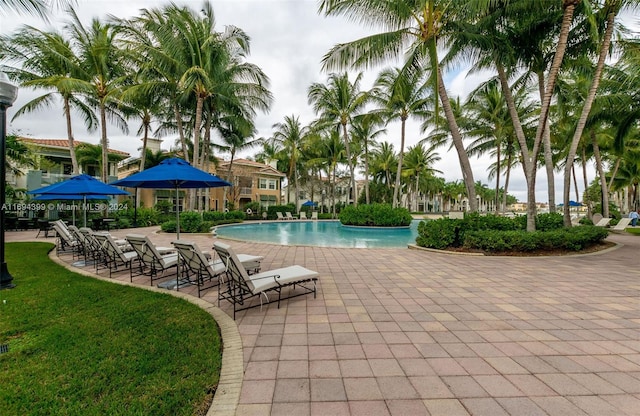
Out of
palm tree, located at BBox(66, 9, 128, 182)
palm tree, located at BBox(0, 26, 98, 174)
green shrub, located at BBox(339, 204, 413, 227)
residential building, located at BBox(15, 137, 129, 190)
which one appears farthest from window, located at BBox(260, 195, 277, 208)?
palm tree, located at BBox(0, 26, 98, 174)

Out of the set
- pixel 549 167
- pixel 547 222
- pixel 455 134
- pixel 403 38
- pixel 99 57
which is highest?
pixel 99 57

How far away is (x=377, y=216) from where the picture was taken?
22062 mm

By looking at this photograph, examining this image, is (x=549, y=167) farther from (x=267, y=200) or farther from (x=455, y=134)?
(x=267, y=200)

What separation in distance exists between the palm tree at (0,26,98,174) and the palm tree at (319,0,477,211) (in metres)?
14.3

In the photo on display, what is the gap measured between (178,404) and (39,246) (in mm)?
12184

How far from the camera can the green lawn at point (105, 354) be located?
2334 millimetres

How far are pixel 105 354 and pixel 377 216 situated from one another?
2013cm

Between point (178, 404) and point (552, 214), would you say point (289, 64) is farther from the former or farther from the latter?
point (178, 404)

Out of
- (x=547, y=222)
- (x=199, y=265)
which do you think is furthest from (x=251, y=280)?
(x=547, y=222)

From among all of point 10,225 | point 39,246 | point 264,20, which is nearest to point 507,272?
point 264,20

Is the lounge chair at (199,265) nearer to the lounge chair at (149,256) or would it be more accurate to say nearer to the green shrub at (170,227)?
the lounge chair at (149,256)

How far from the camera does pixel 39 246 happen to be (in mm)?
10578

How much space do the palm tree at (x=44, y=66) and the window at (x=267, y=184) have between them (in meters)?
23.1

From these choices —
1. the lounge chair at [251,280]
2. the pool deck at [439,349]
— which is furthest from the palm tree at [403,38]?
the lounge chair at [251,280]
